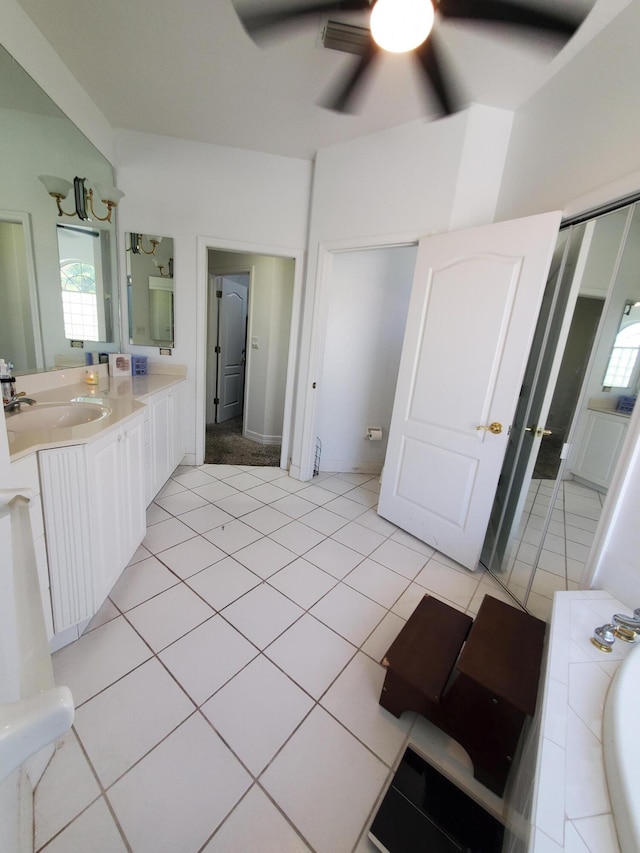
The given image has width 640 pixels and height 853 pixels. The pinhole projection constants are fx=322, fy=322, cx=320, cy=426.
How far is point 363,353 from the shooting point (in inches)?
121

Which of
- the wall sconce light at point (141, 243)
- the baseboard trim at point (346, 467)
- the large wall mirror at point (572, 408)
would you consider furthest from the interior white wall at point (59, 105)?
the baseboard trim at point (346, 467)

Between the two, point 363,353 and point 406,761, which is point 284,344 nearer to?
point 363,353

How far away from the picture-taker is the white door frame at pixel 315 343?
238 centimetres

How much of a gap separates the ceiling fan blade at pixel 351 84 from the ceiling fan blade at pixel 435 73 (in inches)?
7.8

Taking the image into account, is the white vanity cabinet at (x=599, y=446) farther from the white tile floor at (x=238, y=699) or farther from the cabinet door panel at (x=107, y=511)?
the cabinet door panel at (x=107, y=511)

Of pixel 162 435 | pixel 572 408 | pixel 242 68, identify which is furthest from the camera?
pixel 162 435

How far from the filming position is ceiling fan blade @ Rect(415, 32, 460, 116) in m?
1.29

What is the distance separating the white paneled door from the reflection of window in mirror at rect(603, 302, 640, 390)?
1.17 ft

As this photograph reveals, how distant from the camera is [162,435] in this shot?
7.80 ft

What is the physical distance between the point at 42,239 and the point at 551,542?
3.23 metres

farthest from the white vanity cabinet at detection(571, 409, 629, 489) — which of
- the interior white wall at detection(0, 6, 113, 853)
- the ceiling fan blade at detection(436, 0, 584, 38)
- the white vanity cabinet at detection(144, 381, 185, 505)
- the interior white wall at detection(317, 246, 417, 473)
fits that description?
the white vanity cabinet at detection(144, 381, 185, 505)

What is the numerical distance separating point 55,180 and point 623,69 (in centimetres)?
284

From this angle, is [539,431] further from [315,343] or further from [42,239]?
[42,239]

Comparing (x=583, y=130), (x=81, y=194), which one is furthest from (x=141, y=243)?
(x=583, y=130)
